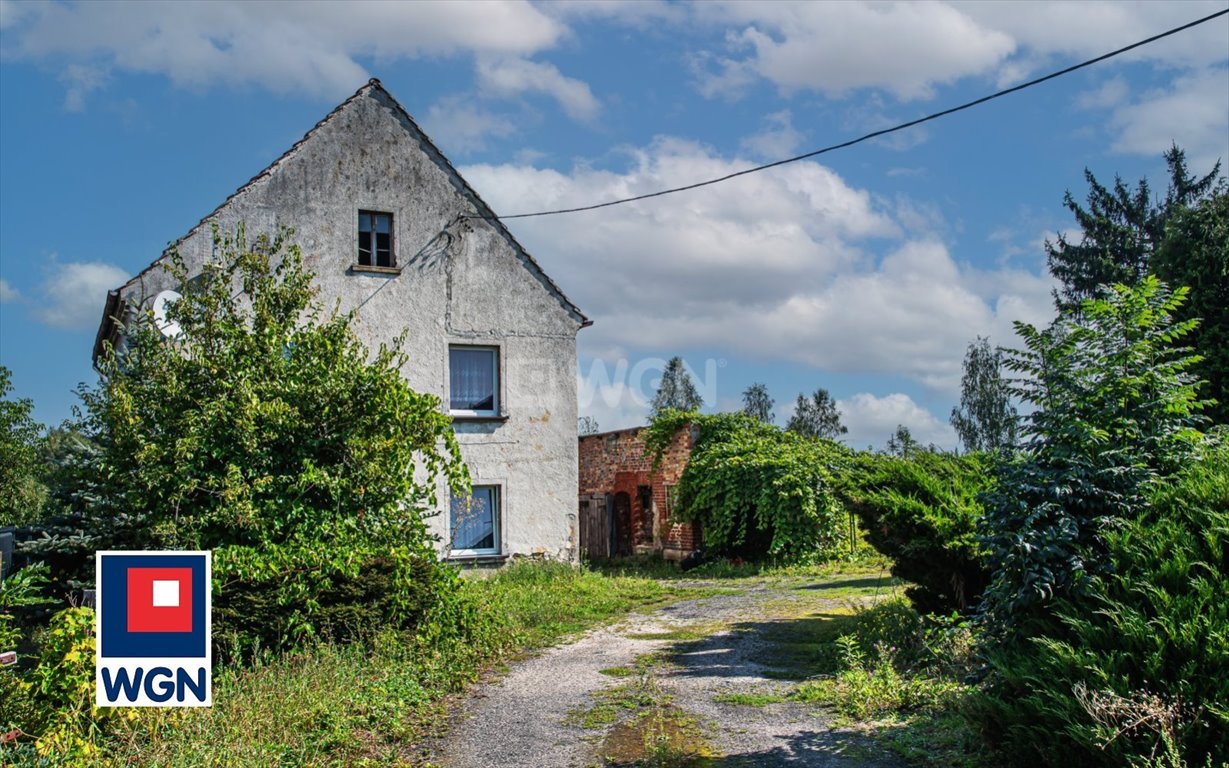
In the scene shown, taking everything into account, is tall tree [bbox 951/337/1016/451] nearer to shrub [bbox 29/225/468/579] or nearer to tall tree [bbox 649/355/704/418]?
tall tree [bbox 649/355/704/418]

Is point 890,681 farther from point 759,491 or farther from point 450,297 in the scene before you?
point 759,491

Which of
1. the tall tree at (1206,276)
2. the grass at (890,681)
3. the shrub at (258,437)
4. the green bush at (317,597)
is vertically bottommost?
the grass at (890,681)

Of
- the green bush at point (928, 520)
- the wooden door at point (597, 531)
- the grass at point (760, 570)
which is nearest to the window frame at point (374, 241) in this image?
the grass at point (760, 570)

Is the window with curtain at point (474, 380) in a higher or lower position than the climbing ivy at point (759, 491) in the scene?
higher

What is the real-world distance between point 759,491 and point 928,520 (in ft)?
38.6

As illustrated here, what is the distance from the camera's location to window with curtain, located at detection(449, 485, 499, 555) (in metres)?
18.3

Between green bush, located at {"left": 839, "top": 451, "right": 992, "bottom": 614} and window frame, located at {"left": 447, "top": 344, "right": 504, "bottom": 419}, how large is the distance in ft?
31.4

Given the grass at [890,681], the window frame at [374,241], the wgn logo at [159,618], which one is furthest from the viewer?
the window frame at [374,241]

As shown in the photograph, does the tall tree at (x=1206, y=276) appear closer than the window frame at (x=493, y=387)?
Yes

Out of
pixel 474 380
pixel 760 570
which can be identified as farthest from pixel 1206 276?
pixel 474 380

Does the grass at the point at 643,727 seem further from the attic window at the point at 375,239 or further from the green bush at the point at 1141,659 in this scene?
the attic window at the point at 375,239

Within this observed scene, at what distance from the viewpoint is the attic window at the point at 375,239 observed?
714 inches

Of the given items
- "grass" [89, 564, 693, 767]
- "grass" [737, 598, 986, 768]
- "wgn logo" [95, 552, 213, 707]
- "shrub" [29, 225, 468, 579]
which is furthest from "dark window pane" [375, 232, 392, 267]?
"wgn logo" [95, 552, 213, 707]

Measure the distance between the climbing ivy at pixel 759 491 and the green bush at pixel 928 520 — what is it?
31.2ft
